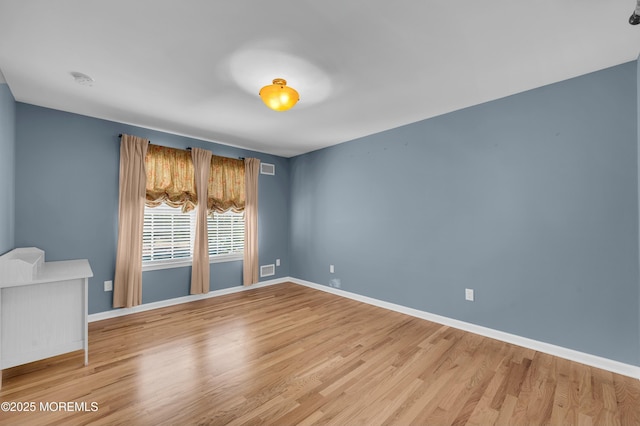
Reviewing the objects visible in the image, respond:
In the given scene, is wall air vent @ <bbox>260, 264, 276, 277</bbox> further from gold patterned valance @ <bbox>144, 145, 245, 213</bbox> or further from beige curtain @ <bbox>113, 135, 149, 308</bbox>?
beige curtain @ <bbox>113, 135, 149, 308</bbox>

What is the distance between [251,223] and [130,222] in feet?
6.19

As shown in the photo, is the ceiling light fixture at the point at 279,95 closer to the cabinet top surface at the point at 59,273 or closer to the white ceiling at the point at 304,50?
the white ceiling at the point at 304,50

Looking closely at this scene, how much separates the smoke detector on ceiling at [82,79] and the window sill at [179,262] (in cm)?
240

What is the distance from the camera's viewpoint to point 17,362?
7.49 feet

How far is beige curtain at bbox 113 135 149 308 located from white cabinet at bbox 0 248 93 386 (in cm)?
112

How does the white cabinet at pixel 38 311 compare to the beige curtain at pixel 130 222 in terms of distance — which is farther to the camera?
the beige curtain at pixel 130 222

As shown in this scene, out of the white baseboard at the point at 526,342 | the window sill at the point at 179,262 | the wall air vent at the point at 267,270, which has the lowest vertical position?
the white baseboard at the point at 526,342

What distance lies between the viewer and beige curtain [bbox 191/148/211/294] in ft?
14.5

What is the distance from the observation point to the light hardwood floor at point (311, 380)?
191cm

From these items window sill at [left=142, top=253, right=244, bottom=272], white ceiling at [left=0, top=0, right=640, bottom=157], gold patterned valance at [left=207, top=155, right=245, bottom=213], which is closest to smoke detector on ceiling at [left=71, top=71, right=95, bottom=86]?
white ceiling at [left=0, top=0, right=640, bottom=157]

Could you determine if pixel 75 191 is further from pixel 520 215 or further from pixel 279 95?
pixel 520 215

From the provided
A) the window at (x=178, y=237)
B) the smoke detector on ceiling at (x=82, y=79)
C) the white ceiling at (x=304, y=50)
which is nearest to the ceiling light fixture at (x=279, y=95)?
the white ceiling at (x=304, y=50)

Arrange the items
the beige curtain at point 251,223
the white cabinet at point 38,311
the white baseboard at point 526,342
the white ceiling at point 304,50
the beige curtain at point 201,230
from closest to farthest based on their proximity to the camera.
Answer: the white ceiling at point 304,50
the white cabinet at point 38,311
the white baseboard at point 526,342
the beige curtain at point 201,230
the beige curtain at point 251,223

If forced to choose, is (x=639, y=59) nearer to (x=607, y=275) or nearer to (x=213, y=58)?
(x=607, y=275)
